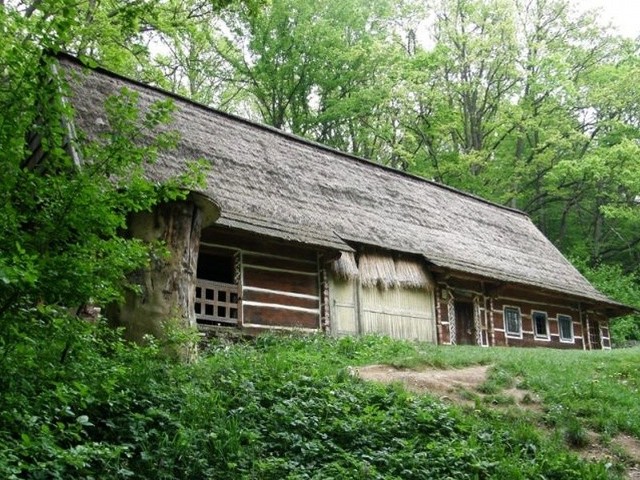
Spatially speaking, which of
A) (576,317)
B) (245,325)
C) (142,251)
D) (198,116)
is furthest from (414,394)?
(576,317)

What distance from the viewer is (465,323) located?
1978cm

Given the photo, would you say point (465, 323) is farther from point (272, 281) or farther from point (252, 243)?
point (252, 243)

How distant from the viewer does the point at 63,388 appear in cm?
494

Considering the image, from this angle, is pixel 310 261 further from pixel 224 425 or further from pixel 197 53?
pixel 197 53

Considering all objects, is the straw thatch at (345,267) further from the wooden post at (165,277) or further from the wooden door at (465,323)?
the wooden post at (165,277)

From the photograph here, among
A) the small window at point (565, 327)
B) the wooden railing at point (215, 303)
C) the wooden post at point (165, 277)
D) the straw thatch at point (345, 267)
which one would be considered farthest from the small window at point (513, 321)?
the wooden post at point (165, 277)

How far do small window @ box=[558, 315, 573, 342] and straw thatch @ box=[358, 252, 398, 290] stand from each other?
9.30 m

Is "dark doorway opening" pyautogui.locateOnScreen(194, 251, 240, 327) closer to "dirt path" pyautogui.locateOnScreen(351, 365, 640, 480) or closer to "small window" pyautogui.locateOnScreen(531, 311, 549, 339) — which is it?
"dirt path" pyautogui.locateOnScreen(351, 365, 640, 480)

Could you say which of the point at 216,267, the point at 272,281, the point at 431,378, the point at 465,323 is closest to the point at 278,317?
the point at 272,281

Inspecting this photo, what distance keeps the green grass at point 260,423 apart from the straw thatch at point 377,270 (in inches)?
259

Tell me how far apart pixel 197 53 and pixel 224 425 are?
28814 millimetres

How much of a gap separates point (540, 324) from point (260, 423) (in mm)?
17638

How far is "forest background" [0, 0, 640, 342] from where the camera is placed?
106 feet

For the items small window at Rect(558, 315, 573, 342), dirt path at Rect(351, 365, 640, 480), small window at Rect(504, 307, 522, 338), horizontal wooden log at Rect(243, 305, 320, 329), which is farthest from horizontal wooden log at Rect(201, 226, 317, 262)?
small window at Rect(558, 315, 573, 342)
